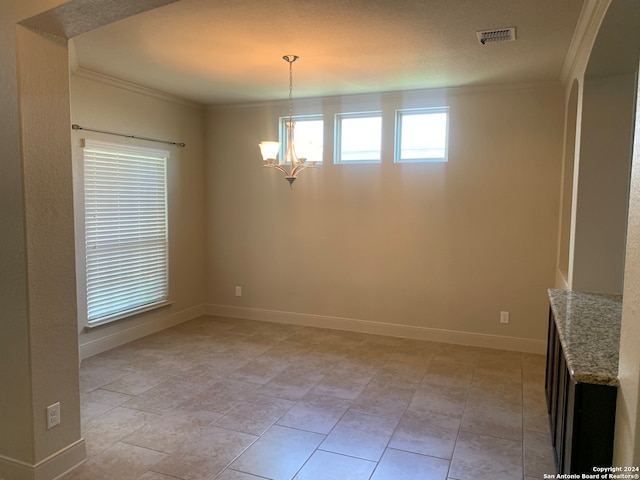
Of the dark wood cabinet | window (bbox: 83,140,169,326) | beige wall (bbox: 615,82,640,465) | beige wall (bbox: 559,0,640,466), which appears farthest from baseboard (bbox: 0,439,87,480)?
beige wall (bbox: 559,0,640,466)

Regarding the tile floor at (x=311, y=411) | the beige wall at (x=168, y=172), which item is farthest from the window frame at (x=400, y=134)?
the beige wall at (x=168, y=172)

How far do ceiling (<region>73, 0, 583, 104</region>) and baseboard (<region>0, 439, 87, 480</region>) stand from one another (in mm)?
2692

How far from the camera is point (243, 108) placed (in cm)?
562

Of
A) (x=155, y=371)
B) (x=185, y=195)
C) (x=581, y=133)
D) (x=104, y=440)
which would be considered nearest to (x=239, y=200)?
(x=185, y=195)

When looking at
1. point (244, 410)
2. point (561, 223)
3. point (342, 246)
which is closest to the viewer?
point (244, 410)

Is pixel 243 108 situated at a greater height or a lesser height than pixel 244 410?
greater

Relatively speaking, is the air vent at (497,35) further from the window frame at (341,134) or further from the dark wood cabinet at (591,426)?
the dark wood cabinet at (591,426)

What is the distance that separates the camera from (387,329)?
16.9ft

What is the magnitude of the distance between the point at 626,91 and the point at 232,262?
14.9 feet

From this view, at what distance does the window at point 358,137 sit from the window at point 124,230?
2075 mm

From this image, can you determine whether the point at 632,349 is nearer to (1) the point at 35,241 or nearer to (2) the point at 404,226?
(1) the point at 35,241

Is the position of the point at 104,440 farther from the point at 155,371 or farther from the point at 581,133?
the point at 581,133

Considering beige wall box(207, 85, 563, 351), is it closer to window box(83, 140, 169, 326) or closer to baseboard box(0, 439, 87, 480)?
window box(83, 140, 169, 326)

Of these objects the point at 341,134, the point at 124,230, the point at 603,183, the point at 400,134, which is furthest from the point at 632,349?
the point at 124,230
